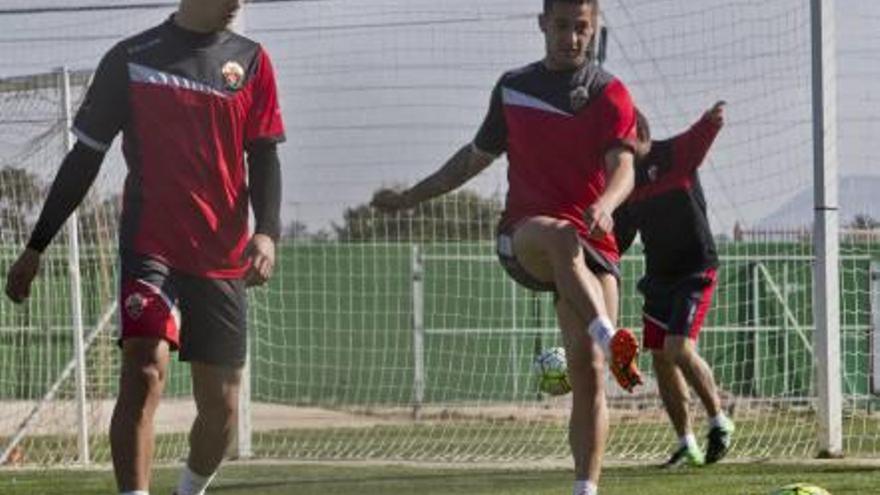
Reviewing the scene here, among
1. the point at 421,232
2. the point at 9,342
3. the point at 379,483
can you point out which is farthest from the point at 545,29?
the point at 421,232

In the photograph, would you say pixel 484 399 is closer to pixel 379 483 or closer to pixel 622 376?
pixel 379 483

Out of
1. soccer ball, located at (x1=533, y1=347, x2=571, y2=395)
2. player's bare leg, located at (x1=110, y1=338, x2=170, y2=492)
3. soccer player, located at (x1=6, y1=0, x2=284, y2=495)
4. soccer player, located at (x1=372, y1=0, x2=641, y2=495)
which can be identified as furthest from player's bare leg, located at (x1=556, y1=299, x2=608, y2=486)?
soccer ball, located at (x1=533, y1=347, x2=571, y2=395)

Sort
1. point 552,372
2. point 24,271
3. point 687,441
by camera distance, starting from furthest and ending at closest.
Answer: point 687,441 < point 552,372 < point 24,271

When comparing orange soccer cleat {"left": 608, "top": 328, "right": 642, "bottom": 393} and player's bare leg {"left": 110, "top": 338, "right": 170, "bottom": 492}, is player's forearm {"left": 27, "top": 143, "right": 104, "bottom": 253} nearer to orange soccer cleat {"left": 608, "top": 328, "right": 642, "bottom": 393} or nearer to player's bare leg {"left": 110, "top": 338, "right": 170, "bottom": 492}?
player's bare leg {"left": 110, "top": 338, "right": 170, "bottom": 492}

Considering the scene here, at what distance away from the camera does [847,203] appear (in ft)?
46.5

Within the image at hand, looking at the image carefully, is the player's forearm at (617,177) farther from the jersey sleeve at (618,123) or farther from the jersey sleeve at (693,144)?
the jersey sleeve at (693,144)

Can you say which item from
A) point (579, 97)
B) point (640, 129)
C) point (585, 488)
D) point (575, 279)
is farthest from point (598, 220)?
point (640, 129)

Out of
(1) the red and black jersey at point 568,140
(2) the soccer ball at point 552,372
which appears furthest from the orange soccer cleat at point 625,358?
(2) the soccer ball at point 552,372

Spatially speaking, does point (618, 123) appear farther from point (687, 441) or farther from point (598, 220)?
point (687, 441)

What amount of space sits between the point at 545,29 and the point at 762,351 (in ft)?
46.7

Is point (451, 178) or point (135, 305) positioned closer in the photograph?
point (135, 305)

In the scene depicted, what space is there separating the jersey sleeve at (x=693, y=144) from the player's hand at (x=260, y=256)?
17.7 ft

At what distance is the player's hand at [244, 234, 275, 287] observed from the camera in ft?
21.4

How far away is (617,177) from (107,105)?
6.12 feet
